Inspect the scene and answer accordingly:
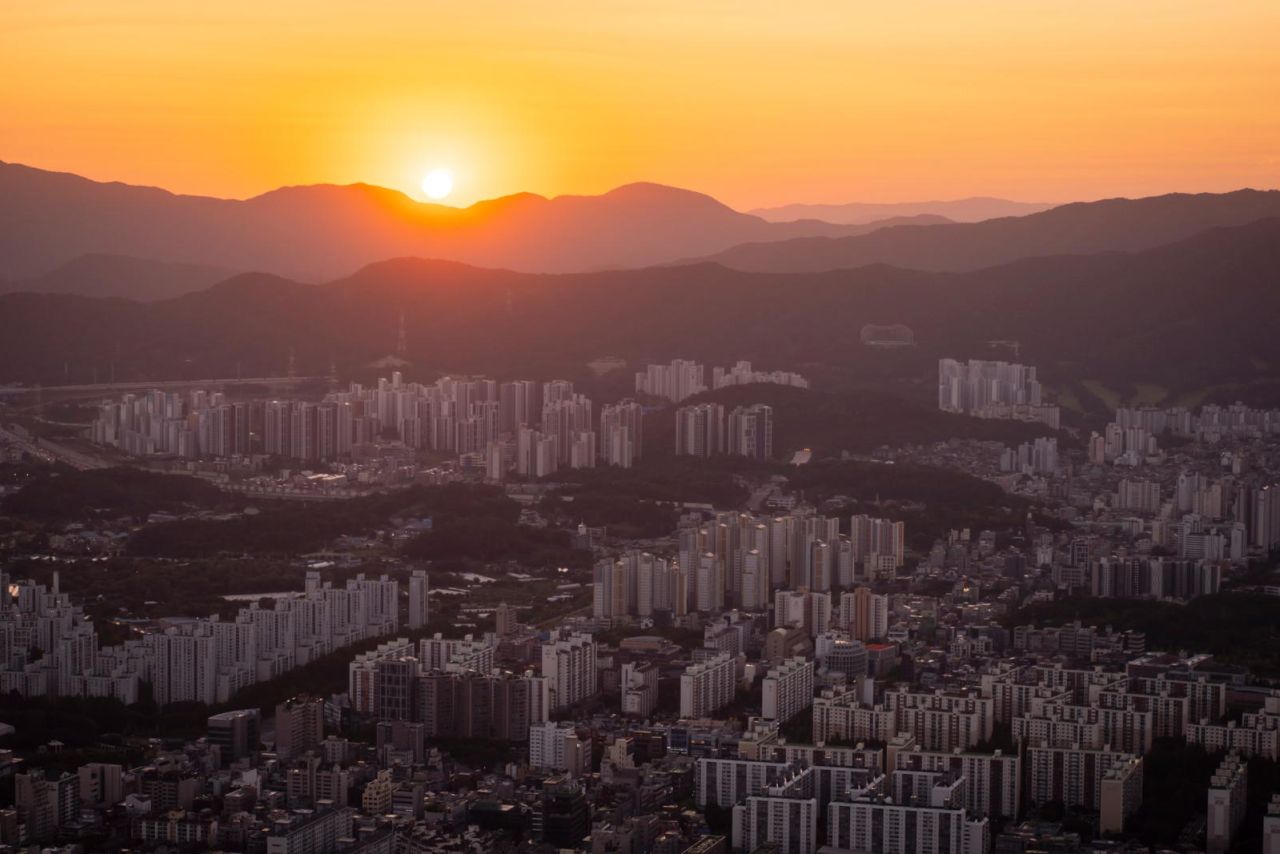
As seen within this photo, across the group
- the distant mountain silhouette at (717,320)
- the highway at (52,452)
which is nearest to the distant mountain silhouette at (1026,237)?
the distant mountain silhouette at (717,320)

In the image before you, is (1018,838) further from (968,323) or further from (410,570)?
(968,323)

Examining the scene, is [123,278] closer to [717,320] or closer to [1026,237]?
[717,320]

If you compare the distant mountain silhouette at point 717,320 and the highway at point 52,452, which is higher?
the distant mountain silhouette at point 717,320

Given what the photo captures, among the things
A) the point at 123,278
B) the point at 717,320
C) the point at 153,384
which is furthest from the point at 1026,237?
the point at 153,384

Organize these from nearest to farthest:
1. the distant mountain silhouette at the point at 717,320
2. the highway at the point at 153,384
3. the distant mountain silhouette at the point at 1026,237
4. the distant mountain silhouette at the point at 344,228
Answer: the highway at the point at 153,384 < the distant mountain silhouette at the point at 717,320 < the distant mountain silhouette at the point at 1026,237 < the distant mountain silhouette at the point at 344,228

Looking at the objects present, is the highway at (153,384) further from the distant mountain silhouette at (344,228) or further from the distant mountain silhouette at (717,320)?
the distant mountain silhouette at (344,228)

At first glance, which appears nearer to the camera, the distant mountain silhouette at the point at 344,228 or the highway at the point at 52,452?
the highway at the point at 52,452
